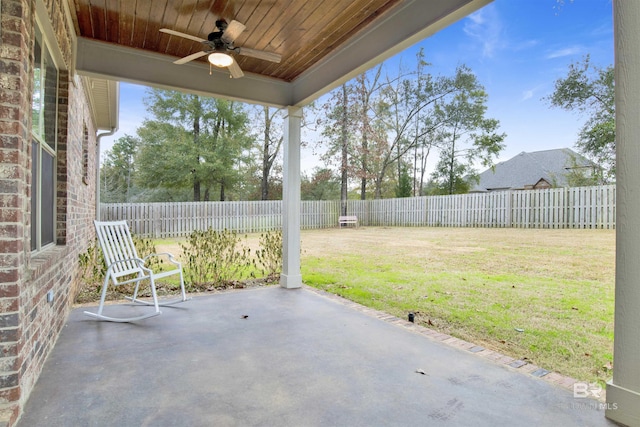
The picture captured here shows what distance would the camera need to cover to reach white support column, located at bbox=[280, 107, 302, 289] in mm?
4707

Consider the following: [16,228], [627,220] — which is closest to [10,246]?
[16,228]

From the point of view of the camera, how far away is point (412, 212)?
13.6 m

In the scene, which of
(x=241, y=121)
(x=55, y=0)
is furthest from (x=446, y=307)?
(x=241, y=121)

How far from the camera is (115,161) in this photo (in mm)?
17703

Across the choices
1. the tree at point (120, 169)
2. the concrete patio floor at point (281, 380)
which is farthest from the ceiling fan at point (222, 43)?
the tree at point (120, 169)

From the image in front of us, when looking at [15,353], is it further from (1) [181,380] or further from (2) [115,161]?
(2) [115,161]

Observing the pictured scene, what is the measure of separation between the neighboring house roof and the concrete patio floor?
A: 15.0m

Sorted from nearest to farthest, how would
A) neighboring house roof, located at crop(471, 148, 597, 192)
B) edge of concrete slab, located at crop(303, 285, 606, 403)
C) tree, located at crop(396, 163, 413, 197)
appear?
edge of concrete slab, located at crop(303, 285, 606, 403) → neighboring house roof, located at crop(471, 148, 597, 192) → tree, located at crop(396, 163, 413, 197)

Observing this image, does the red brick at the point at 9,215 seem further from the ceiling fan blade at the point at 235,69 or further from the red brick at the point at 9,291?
the ceiling fan blade at the point at 235,69

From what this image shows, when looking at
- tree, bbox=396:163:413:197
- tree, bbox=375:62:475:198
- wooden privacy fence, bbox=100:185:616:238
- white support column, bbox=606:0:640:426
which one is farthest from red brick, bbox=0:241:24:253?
tree, bbox=396:163:413:197

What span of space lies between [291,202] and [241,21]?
7.62 feet

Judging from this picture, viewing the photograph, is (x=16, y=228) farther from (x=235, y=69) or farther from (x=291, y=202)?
(x=291, y=202)

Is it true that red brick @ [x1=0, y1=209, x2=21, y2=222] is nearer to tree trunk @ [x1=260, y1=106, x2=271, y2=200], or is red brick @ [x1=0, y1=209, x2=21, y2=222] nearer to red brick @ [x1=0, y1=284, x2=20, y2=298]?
red brick @ [x1=0, y1=284, x2=20, y2=298]

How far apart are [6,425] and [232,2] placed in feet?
9.68
